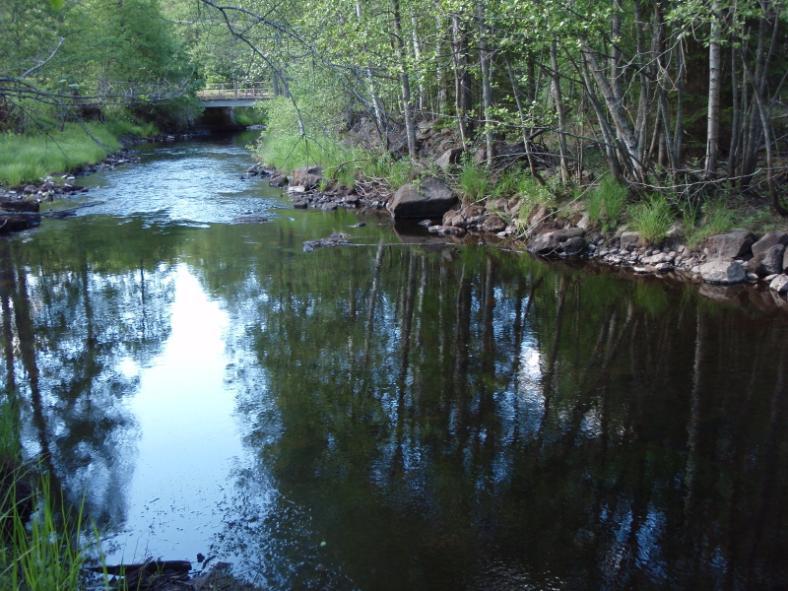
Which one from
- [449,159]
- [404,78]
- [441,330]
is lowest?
[441,330]

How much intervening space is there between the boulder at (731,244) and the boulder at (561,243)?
2653 millimetres

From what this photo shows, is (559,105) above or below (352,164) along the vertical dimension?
above

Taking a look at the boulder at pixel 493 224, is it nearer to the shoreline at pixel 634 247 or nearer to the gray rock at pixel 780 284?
the shoreline at pixel 634 247

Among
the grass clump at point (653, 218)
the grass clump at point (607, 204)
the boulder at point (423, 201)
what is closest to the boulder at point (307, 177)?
the boulder at point (423, 201)

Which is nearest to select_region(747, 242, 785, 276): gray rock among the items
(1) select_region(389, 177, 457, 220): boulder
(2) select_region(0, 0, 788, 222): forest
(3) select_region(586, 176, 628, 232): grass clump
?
(2) select_region(0, 0, 788, 222): forest

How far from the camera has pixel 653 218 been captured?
47.5ft

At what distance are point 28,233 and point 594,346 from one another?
1402 cm

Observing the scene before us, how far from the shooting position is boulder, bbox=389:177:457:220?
19.6m

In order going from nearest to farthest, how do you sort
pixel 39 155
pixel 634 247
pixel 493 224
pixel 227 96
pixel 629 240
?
pixel 634 247 → pixel 629 240 → pixel 493 224 → pixel 39 155 → pixel 227 96

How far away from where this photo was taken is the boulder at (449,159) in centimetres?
2028

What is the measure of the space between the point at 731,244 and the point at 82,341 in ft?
36.8

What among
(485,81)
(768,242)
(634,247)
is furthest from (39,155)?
(768,242)

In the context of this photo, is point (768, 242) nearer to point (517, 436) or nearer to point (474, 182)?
point (474, 182)

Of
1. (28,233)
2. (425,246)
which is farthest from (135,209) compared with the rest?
(425,246)
